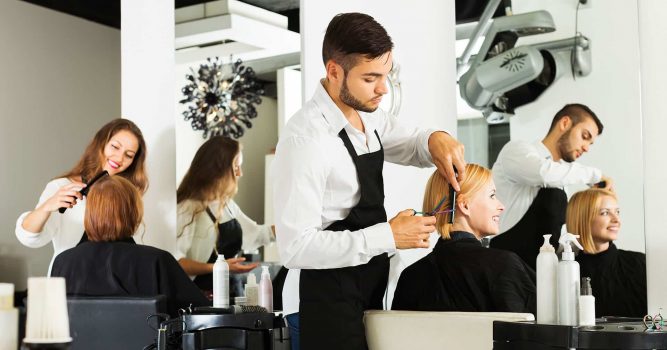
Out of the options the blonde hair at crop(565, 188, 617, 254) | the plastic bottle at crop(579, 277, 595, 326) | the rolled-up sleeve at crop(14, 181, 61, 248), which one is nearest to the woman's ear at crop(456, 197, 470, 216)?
the blonde hair at crop(565, 188, 617, 254)

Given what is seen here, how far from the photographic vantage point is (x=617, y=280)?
2.88 meters

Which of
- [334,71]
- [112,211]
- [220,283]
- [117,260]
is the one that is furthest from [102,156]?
[334,71]

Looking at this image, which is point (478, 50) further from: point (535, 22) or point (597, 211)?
point (597, 211)

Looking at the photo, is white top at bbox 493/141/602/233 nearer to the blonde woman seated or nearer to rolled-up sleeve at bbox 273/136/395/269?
the blonde woman seated

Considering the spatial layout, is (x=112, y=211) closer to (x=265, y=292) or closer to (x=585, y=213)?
(x=265, y=292)

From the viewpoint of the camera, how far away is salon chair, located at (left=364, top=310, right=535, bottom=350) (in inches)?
88.3

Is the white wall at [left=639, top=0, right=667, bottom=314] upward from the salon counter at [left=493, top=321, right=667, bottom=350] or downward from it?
upward

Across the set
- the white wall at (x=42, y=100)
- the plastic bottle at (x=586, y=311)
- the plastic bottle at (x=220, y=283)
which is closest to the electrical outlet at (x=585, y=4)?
the plastic bottle at (x=586, y=311)

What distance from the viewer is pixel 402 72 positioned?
3561 millimetres

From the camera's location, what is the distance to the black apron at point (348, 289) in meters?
2.47

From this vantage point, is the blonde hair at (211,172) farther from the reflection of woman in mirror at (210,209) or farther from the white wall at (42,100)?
the white wall at (42,100)

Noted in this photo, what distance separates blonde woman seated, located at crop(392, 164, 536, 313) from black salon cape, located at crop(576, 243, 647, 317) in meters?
0.30

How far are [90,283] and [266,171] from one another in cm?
85

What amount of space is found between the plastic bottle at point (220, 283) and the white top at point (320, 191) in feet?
2.61
